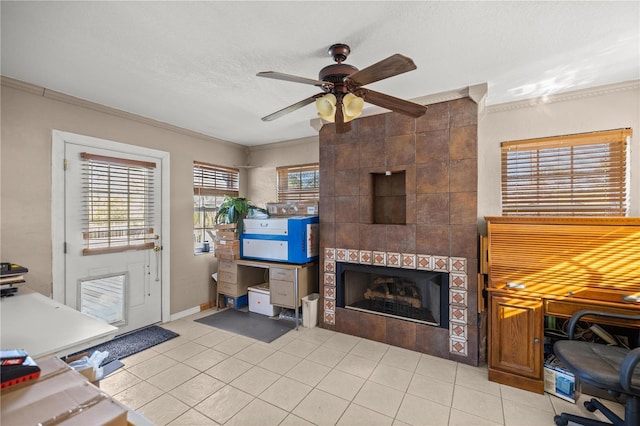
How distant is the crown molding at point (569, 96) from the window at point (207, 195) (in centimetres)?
354

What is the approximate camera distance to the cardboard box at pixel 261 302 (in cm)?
367

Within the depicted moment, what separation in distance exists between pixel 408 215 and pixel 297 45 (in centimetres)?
181

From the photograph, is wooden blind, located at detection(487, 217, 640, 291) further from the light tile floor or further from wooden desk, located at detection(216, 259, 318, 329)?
wooden desk, located at detection(216, 259, 318, 329)

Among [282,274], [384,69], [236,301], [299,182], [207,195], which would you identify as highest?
[384,69]

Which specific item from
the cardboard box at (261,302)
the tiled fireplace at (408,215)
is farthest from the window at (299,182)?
the cardboard box at (261,302)

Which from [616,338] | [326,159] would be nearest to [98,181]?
[326,159]

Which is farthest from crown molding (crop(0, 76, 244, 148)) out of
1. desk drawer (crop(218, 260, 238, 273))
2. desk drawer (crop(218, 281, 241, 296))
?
desk drawer (crop(218, 281, 241, 296))

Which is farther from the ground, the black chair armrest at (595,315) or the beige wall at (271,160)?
the beige wall at (271,160)

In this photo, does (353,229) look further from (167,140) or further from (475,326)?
(167,140)

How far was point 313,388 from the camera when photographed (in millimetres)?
2203

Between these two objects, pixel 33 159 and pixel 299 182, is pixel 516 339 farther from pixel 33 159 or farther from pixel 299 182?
pixel 33 159

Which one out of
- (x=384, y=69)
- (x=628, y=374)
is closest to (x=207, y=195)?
(x=384, y=69)

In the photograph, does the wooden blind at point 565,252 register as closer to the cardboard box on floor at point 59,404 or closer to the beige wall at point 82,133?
the beige wall at point 82,133

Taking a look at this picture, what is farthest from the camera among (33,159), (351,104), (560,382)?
(33,159)
